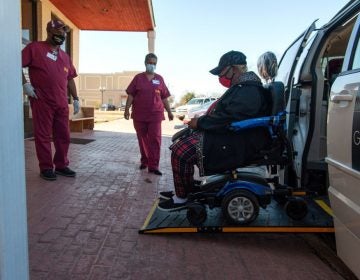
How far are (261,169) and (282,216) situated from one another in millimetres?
1214

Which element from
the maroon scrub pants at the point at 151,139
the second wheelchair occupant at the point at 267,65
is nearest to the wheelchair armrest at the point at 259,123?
the second wheelchair occupant at the point at 267,65

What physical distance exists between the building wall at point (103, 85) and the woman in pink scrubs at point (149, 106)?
9352cm

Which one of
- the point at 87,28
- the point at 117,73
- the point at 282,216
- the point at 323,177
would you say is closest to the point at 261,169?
the point at 323,177

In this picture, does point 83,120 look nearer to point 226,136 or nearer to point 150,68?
point 150,68

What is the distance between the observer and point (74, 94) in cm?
617

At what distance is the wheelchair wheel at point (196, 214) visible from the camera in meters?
3.44

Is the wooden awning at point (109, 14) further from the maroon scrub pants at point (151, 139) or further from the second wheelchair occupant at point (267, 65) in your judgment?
the second wheelchair occupant at point (267, 65)

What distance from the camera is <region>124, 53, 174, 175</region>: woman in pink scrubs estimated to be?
6266 mm

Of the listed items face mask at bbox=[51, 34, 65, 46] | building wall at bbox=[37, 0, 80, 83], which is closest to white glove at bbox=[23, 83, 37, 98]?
face mask at bbox=[51, 34, 65, 46]

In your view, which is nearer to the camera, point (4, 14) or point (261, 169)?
point (4, 14)

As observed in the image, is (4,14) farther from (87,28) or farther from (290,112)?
(87,28)

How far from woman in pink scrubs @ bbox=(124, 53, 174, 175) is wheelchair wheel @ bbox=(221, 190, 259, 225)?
9.52ft

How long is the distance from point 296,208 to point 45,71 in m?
3.60

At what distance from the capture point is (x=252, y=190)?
346cm
